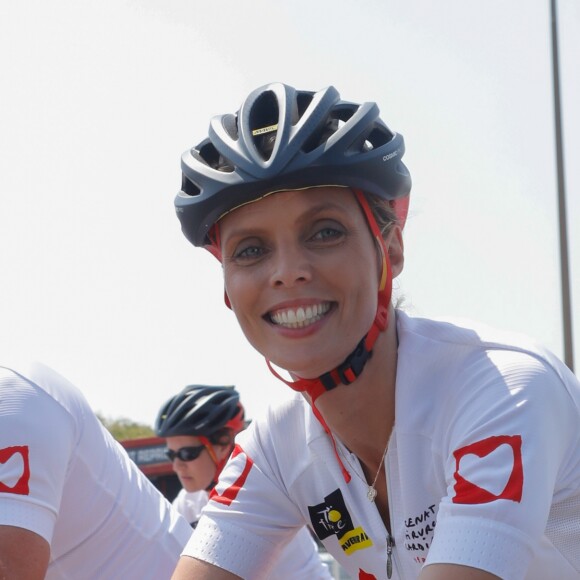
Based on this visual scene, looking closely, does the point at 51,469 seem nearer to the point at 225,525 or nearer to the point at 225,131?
the point at 225,525

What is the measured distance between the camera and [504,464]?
249 centimetres

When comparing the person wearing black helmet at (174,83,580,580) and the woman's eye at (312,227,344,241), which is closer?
the person wearing black helmet at (174,83,580,580)

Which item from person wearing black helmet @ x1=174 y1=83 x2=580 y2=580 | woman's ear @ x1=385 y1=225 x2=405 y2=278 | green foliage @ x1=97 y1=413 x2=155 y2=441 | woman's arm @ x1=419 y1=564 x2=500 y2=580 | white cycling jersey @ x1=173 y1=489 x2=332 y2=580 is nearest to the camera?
woman's arm @ x1=419 y1=564 x2=500 y2=580

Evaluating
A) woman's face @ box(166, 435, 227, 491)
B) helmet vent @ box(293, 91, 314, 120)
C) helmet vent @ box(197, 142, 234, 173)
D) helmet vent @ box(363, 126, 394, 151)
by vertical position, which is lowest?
woman's face @ box(166, 435, 227, 491)

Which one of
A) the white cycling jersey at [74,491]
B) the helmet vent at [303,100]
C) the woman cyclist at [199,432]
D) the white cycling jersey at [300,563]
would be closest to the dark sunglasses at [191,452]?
the woman cyclist at [199,432]

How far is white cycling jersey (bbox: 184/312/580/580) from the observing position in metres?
2.47

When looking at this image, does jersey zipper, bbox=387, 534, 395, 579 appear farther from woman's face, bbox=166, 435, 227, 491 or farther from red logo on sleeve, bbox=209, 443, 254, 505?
woman's face, bbox=166, 435, 227, 491

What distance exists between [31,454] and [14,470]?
0.25ft

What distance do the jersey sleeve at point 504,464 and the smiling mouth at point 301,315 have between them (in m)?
0.52

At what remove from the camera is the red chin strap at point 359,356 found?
3.14 meters

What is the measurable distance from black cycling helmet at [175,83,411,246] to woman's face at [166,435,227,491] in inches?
200

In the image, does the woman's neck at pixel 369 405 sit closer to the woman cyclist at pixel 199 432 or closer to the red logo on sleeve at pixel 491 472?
the red logo on sleeve at pixel 491 472

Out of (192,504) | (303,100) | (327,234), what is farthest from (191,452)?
(327,234)

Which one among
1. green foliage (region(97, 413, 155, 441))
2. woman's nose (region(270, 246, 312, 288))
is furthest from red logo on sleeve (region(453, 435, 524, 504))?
green foliage (region(97, 413, 155, 441))
